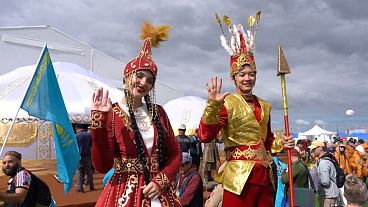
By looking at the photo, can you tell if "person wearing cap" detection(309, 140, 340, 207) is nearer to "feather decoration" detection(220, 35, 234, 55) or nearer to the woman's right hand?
"feather decoration" detection(220, 35, 234, 55)

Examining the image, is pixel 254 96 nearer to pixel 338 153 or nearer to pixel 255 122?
pixel 255 122

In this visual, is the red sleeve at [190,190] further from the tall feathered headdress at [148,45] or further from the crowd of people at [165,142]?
the tall feathered headdress at [148,45]

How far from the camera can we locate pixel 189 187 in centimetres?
546

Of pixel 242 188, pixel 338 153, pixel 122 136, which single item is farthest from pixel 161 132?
pixel 338 153

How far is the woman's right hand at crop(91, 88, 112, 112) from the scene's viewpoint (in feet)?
8.47

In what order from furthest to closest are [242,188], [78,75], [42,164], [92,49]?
[92,49]
[78,75]
[42,164]
[242,188]

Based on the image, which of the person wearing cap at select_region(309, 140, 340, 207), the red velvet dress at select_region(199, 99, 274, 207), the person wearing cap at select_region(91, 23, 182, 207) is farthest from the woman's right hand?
the person wearing cap at select_region(309, 140, 340, 207)

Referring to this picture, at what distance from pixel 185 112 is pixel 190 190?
14.3 m

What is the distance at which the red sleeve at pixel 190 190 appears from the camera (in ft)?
17.6

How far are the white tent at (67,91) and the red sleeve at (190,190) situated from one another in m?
9.67

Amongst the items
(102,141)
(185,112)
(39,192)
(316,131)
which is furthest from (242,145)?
(316,131)

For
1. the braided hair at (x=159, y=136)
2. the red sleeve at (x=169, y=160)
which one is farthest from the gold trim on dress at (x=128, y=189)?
the braided hair at (x=159, y=136)

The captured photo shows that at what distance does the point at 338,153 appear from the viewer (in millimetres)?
10898

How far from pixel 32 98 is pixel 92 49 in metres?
20.0
